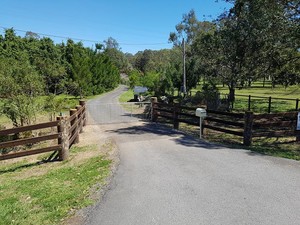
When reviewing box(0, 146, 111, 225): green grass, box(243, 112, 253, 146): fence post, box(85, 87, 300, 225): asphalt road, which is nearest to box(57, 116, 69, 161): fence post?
box(0, 146, 111, 225): green grass

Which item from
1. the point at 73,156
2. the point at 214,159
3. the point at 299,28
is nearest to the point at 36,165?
the point at 73,156

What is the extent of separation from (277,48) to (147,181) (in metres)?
12.5

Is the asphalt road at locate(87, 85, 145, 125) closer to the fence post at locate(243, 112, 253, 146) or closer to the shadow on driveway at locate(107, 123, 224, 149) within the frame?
the shadow on driveway at locate(107, 123, 224, 149)

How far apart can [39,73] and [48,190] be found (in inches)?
1162

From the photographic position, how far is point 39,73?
104ft

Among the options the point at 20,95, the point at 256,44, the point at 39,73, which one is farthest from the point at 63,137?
the point at 39,73

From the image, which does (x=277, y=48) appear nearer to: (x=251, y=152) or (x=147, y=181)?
(x=251, y=152)

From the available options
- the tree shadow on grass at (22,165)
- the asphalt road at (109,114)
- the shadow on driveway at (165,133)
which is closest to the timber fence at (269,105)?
the shadow on driveway at (165,133)

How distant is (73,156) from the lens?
789 centimetres

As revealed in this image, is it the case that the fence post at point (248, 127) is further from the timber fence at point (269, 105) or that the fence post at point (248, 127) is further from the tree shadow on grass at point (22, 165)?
the timber fence at point (269, 105)

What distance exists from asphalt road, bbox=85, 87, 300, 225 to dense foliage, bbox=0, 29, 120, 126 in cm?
698

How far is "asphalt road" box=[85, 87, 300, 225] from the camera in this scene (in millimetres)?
3822

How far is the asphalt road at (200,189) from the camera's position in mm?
3822

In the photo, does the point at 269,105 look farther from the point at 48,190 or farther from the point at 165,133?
the point at 48,190
